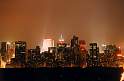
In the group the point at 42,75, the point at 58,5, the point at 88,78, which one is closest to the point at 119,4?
the point at 58,5

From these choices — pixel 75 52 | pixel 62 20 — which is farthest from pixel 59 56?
pixel 62 20

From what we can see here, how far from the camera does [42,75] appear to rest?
4352mm

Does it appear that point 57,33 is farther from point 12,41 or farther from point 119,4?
point 119,4

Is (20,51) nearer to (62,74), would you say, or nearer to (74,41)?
(62,74)

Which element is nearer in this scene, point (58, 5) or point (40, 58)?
point (40, 58)

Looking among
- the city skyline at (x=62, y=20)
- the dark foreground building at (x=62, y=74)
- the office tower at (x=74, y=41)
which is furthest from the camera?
the city skyline at (x=62, y=20)

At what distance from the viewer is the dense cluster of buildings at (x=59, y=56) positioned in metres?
Result: 4.36

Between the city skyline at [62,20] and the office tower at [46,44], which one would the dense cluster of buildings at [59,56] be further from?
the city skyline at [62,20]

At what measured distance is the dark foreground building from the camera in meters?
4.32

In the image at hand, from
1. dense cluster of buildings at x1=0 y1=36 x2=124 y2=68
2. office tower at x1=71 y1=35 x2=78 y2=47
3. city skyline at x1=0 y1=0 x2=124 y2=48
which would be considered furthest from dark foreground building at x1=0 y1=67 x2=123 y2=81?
city skyline at x1=0 y1=0 x2=124 y2=48

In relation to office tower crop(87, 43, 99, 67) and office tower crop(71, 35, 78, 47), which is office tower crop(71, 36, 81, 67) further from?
office tower crop(87, 43, 99, 67)

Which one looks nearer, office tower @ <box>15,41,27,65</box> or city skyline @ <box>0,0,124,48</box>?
office tower @ <box>15,41,27,65</box>

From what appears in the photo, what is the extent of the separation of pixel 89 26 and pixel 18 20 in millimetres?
921

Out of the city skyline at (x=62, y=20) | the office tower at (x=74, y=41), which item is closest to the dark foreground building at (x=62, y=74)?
the office tower at (x=74, y=41)
